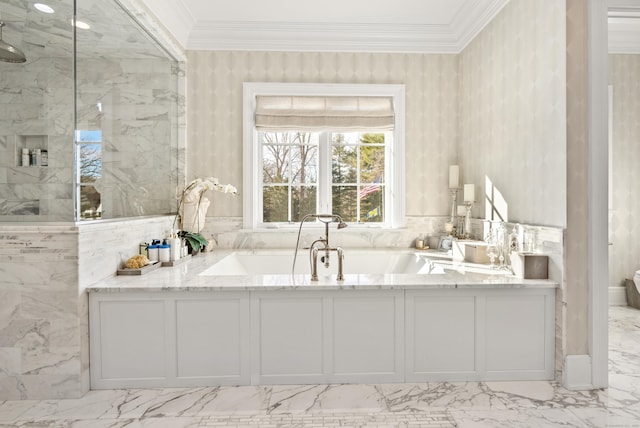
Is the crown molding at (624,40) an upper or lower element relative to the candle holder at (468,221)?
upper

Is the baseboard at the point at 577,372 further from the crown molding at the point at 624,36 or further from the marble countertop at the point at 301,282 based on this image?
the crown molding at the point at 624,36

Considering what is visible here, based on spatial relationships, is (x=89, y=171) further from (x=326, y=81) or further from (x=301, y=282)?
(x=326, y=81)

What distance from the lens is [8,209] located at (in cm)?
252

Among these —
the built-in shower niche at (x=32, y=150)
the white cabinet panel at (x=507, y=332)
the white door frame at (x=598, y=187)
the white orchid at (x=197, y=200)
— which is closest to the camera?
the white door frame at (x=598, y=187)

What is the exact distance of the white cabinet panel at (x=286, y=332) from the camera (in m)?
2.21

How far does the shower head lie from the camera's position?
8.59 ft

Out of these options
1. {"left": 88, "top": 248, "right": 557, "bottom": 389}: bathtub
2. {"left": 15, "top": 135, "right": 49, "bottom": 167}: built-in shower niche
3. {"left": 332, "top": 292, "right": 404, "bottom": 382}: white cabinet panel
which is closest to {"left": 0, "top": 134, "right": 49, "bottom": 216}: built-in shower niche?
{"left": 15, "top": 135, "right": 49, "bottom": 167}: built-in shower niche

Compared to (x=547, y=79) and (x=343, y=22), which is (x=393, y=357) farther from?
(x=343, y=22)

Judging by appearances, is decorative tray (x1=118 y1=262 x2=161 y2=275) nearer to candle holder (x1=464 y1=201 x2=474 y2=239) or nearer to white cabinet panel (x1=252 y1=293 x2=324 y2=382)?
white cabinet panel (x1=252 y1=293 x2=324 y2=382)

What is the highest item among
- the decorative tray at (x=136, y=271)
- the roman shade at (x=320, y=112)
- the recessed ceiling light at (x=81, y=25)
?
the recessed ceiling light at (x=81, y=25)

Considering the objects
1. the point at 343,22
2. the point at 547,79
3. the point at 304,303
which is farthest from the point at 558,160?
Answer: the point at 343,22

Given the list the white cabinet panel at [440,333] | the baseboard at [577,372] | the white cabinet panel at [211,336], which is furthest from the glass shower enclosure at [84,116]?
the baseboard at [577,372]

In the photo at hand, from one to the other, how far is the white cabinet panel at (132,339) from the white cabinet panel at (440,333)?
1407mm

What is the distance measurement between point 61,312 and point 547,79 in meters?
3.04
